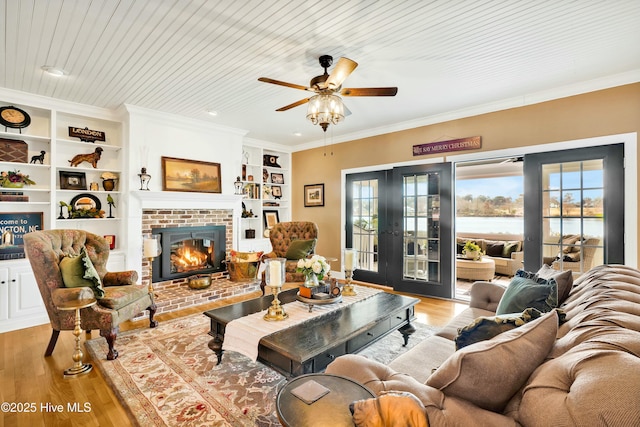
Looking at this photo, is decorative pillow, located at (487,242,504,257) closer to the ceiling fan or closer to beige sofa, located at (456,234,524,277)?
beige sofa, located at (456,234,524,277)

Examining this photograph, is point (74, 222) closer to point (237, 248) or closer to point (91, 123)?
point (91, 123)

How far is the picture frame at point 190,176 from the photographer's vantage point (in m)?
4.59

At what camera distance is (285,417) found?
3.31 feet

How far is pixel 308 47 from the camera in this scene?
2627 mm

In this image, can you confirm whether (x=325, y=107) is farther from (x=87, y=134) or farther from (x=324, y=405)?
(x=87, y=134)

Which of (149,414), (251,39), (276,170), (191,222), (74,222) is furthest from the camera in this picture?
(276,170)

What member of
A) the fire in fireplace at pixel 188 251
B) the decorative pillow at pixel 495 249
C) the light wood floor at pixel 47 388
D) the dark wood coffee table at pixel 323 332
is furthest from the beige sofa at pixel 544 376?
the decorative pillow at pixel 495 249

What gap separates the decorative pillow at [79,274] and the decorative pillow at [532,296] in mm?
3240

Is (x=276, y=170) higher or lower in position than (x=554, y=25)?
lower

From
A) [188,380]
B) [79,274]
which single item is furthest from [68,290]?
[188,380]

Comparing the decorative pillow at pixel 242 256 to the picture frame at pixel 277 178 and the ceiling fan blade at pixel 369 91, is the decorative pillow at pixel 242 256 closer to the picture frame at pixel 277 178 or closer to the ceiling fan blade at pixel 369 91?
the picture frame at pixel 277 178

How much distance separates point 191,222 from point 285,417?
4.39 metres

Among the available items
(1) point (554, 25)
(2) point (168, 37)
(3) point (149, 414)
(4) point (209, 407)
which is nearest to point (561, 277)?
(1) point (554, 25)

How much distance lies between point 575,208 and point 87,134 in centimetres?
635
